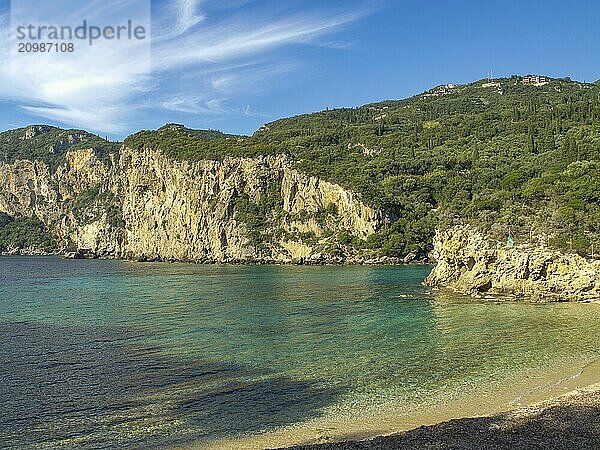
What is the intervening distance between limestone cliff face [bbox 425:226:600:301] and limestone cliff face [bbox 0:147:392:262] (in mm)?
50129

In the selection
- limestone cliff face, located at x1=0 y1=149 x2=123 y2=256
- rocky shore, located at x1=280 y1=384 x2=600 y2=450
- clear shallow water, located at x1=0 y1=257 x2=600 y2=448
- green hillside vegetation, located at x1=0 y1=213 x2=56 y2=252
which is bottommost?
clear shallow water, located at x1=0 y1=257 x2=600 y2=448

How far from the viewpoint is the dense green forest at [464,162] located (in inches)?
1848

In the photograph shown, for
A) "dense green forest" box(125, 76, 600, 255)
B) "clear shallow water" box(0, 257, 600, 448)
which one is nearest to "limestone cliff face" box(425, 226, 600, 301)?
"dense green forest" box(125, 76, 600, 255)

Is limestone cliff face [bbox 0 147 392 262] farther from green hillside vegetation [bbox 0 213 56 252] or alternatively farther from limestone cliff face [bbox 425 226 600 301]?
limestone cliff face [bbox 425 226 600 301]

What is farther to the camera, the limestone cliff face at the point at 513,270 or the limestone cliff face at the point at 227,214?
the limestone cliff face at the point at 227,214

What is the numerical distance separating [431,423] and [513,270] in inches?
1196

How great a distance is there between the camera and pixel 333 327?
30.3 m

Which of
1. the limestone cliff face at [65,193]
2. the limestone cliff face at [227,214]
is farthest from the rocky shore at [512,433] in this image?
the limestone cliff face at [65,193]

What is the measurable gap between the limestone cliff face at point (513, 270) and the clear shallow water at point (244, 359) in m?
3.77

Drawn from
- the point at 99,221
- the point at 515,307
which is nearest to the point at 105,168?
the point at 99,221

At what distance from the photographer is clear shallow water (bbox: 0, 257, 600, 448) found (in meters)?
15.8

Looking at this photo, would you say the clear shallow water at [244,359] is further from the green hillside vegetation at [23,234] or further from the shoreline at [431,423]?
the green hillside vegetation at [23,234]

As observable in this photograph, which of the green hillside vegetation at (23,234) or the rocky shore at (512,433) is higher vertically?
the green hillside vegetation at (23,234)

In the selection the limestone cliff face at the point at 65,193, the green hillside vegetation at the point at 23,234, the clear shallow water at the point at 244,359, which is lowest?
the clear shallow water at the point at 244,359
